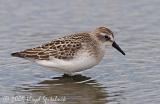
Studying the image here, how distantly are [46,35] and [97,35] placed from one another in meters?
2.85

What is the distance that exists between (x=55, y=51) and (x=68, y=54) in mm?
314

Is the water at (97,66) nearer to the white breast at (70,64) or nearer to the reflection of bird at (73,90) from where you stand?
the reflection of bird at (73,90)

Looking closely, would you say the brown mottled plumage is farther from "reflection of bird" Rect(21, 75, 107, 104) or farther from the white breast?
"reflection of bird" Rect(21, 75, 107, 104)

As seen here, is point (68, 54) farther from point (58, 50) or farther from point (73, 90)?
point (73, 90)

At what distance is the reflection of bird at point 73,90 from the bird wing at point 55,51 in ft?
1.94

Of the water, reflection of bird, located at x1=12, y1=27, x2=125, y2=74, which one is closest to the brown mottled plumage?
reflection of bird, located at x1=12, y1=27, x2=125, y2=74

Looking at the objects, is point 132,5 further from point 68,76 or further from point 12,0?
point 68,76

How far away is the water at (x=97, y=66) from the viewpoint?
13.4m

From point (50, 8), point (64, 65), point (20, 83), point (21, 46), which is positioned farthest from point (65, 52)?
point (50, 8)

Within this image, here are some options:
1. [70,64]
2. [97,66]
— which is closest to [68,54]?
[70,64]

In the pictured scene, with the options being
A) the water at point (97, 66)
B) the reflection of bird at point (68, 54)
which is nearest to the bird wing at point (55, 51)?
the reflection of bird at point (68, 54)

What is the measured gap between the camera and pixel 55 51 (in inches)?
571

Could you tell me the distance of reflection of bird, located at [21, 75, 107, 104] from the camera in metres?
13.1

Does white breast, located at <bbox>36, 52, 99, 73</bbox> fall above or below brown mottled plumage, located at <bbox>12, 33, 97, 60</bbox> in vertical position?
below
